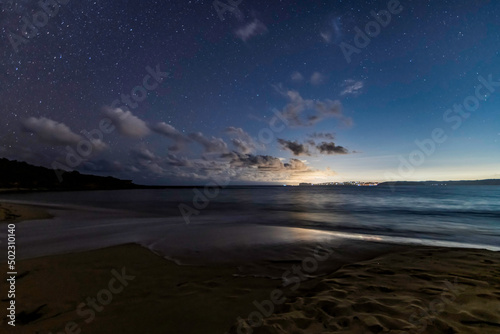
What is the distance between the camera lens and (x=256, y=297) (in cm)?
468

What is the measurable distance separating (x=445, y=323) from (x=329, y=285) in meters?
2.06

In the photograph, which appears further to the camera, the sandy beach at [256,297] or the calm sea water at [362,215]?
the calm sea water at [362,215]

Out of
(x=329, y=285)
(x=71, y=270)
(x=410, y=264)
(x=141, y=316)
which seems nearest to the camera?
(x=141, y=316)

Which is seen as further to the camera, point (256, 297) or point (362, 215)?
point (362, 215)

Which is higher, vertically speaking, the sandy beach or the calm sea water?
the sandy beach

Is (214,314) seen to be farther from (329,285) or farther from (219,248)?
(219,248)

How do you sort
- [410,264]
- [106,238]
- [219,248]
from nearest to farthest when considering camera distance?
1. [410,264]
2. [219,248]
3. [106,238]

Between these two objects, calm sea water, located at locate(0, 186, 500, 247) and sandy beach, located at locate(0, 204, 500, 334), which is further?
calm sea water, located at locate(0, 186, 500, 247)

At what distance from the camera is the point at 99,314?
13.4 feet

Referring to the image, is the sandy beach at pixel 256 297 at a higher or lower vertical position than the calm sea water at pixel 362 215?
higher

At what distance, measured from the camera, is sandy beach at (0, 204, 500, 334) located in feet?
12.0

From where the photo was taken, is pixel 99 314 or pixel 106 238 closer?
pixel 99 314

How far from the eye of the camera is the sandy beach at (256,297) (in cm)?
365

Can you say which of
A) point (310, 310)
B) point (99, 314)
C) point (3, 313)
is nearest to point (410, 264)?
point (310, 310)
